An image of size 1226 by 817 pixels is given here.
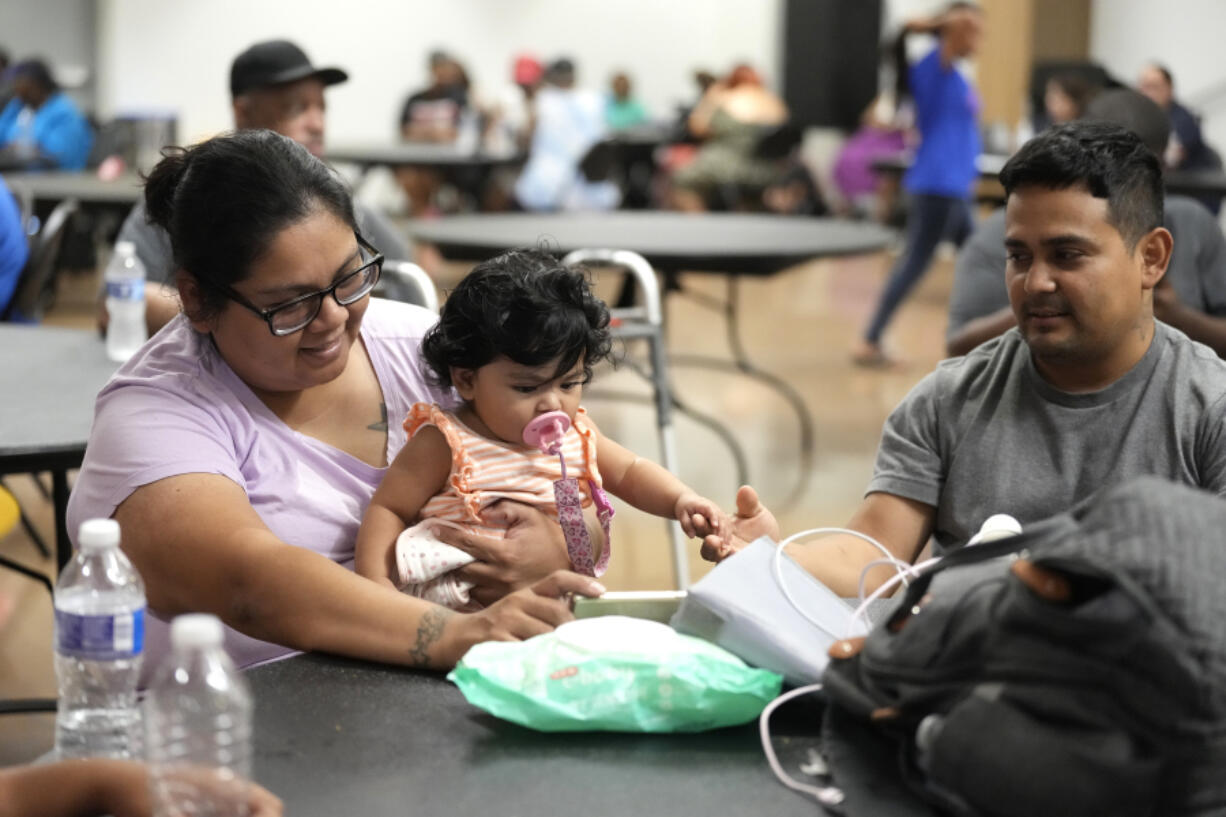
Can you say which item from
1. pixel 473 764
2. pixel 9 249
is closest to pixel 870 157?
pixel 9 249

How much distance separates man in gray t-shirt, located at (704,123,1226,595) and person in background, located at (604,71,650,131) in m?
11.8

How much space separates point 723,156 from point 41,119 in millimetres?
5136

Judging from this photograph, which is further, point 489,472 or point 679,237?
point 679,237

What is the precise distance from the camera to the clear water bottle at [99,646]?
1.22m

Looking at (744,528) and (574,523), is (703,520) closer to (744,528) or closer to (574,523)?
(744,528)

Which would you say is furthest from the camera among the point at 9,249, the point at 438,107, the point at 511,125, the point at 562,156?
the point at 511,125

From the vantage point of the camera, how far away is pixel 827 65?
13562 mm

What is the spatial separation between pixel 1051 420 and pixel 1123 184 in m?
0.30

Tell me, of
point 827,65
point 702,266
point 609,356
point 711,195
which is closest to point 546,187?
point 711,195

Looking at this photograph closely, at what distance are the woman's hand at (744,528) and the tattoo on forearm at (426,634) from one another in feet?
1.12

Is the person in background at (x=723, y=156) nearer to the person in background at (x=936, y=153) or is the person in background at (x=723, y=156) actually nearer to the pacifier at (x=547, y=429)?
the person in background at (x=936, y=153)

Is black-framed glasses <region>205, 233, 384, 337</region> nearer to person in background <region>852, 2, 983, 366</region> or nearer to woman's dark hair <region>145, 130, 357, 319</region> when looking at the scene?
woman's dark hair <region>145, 130, 357, 319</region>

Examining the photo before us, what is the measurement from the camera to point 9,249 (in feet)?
11.6

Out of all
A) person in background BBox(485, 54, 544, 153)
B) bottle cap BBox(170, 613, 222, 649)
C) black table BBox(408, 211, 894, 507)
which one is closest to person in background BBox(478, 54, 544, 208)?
person in background BBox(485, 54, 544, 153)
